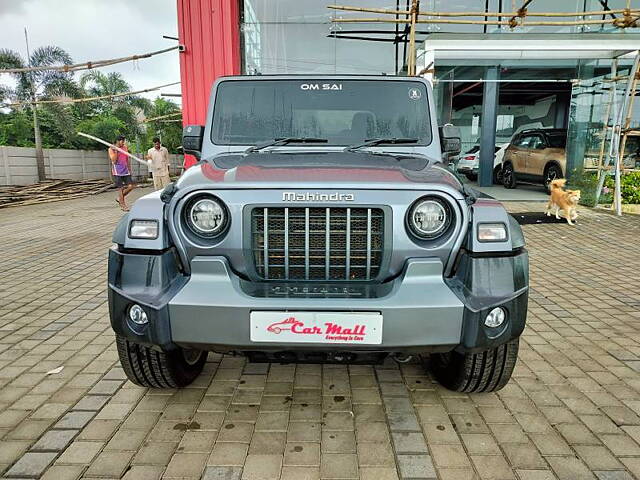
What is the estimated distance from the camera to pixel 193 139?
3.43 metres

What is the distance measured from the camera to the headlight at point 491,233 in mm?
2289

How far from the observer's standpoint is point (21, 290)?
508 cm

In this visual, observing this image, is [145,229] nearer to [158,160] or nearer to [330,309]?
[330,309]

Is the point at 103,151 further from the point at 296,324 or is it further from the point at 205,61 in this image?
the point at 296,324

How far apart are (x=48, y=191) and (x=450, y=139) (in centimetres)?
1555

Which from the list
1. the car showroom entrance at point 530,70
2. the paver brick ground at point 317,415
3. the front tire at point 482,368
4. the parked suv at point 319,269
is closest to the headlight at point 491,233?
the parked suv at point 319,269

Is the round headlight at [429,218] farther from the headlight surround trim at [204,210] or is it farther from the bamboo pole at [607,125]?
the bamboo pole at [607,125]

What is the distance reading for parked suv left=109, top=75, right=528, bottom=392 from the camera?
2172 mm

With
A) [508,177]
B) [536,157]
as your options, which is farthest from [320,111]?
[508,177]

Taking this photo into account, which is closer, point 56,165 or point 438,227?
point 438,227

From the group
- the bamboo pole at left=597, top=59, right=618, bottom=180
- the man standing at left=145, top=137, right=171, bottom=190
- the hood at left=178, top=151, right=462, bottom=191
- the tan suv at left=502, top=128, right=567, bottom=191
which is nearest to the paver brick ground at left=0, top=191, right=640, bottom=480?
the hood at left=178, top=151, right=462, bottom=191

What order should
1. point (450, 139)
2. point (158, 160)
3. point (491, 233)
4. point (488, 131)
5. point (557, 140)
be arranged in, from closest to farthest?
point (491, 233), point (450, 139), point (158, 160), point (557, 140), point (488, 131)

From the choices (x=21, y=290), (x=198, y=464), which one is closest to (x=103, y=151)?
(x=21, y=290)

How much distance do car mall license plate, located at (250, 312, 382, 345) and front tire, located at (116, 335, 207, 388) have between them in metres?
0.68
